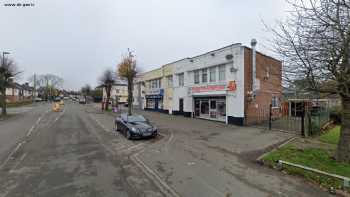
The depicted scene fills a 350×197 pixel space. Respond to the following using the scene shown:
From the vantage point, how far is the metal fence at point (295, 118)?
41.7 ft

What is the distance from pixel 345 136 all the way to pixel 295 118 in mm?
12335

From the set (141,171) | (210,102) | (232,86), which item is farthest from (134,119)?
(210,102)

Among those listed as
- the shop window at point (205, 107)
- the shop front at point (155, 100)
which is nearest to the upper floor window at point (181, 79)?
the shop window at point (205, 107)

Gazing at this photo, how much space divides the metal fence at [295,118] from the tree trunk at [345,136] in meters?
A: 2.29

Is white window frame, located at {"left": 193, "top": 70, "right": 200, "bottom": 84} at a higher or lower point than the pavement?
higher

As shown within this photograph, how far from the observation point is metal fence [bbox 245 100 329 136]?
12.7 m

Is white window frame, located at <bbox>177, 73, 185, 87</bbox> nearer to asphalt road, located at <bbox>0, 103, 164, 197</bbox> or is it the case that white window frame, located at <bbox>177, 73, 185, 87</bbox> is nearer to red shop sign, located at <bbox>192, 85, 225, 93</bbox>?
red shop sign, located at <bbox>192, 85, 225, 93</bbox>

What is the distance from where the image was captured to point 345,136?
732cm

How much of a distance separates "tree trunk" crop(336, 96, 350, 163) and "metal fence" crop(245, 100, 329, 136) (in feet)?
7.52

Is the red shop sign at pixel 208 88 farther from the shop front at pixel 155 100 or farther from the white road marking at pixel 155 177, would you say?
the white road marking at pixel 155 177

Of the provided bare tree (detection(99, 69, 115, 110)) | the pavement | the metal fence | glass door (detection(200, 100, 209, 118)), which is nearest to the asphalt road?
the pavement

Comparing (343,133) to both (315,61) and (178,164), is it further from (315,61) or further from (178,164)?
(178,164)

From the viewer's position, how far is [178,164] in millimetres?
7375

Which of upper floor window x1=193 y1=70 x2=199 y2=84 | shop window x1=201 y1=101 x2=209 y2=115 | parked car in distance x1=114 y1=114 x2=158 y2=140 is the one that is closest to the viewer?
parked car in distance x1=114 y1=114 x2=158 y2=140
